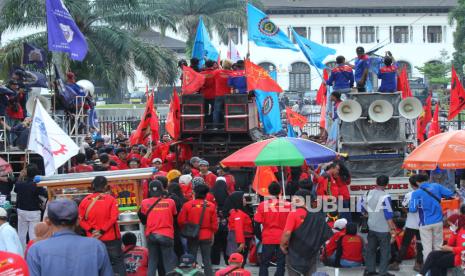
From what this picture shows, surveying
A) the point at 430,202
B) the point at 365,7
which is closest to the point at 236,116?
the point at 430,202

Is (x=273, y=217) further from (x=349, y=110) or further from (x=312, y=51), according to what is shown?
(x=312, y=51)

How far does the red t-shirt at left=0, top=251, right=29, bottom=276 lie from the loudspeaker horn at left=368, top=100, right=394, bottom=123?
11110mm

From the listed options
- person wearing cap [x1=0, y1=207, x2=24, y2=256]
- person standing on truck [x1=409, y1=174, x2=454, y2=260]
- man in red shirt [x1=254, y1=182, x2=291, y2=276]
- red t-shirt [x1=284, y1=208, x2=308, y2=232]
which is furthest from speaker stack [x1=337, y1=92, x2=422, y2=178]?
person wearing cap [x1=0, y1=207, x2=24, y2=256]

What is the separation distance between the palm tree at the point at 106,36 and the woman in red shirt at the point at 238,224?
17663mm

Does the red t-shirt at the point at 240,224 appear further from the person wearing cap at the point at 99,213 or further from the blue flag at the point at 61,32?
the blue flag at the point at 61,32

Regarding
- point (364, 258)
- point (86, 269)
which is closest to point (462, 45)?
point (364, 258)

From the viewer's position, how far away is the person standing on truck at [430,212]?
498 inches

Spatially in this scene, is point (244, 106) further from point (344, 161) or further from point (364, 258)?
point (364, 258)

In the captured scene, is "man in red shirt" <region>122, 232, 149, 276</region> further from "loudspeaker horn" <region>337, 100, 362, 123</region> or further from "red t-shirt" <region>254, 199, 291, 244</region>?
"loudspeaker horn" <region>337, 100, 362, 123</region>

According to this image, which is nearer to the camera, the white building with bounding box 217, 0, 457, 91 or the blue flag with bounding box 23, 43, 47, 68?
the blue flag with bounding box 23, 43, 47, 68

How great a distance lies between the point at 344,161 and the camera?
17047mm

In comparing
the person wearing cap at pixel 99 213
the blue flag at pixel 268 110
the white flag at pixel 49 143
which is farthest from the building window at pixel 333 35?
the person wearing cap at pixel 99 213

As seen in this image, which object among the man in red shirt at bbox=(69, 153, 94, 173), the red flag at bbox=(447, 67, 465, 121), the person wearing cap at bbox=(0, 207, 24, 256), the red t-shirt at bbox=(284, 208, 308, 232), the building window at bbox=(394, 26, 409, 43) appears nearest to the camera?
the person wearing cap at bbox=(0, 207, 24, 256)

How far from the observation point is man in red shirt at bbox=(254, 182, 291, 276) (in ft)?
39.7
